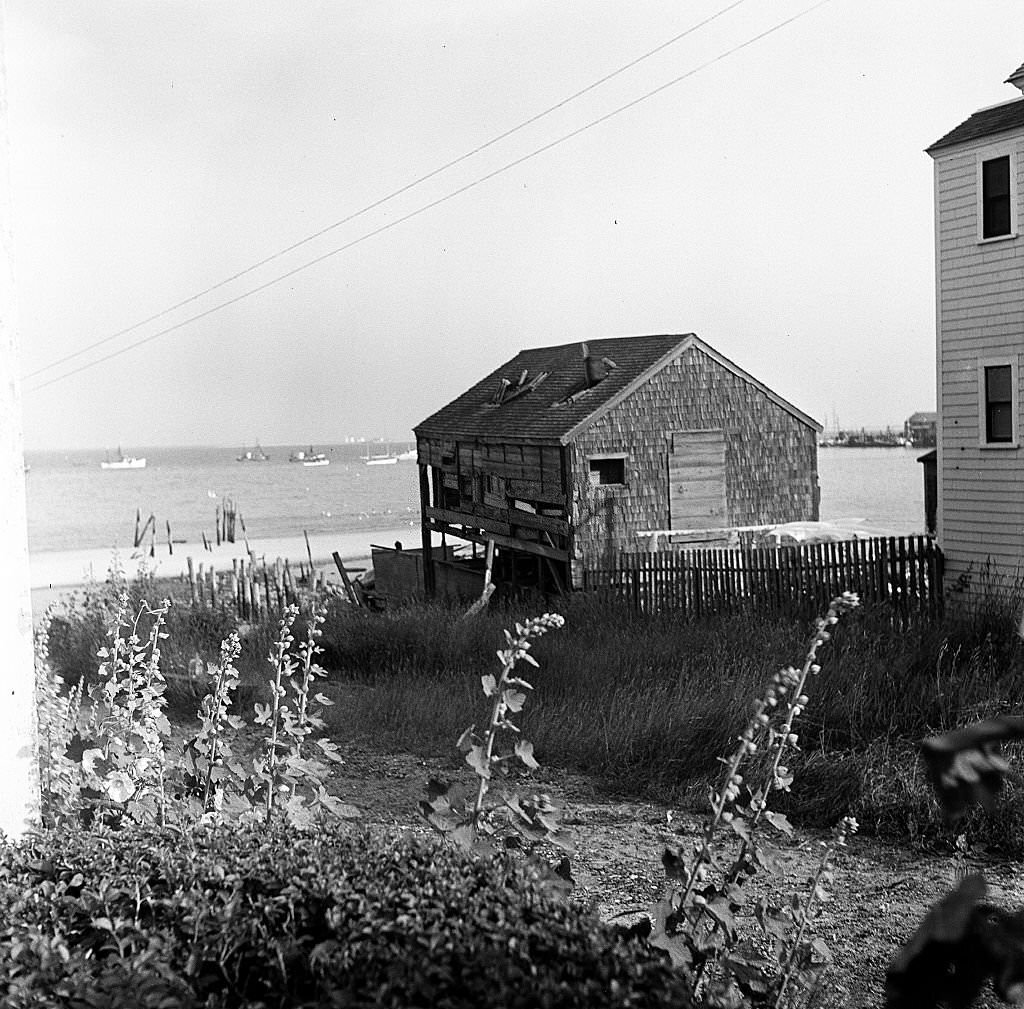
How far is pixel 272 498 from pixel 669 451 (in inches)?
3670

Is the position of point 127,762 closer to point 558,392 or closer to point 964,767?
point 964,767

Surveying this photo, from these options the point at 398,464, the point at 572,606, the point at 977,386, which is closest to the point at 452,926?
the point at 572,606

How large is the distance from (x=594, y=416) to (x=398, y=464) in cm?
14858

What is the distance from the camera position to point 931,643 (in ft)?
37.5

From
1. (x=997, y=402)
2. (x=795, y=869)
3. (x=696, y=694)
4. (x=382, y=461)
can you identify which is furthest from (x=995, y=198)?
(x=382, y=461)

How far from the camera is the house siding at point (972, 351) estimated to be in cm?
1981

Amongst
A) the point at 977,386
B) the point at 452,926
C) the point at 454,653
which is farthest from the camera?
the point at 977,386

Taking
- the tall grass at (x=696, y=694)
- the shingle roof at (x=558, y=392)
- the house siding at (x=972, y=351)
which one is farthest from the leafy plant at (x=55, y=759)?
the shingle roof at (x=558, y=392)

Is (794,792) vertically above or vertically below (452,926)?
below

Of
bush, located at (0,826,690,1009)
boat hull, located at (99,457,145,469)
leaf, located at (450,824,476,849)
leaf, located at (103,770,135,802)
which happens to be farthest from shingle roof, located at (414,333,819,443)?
boat hull, located at (99,457,145,469)

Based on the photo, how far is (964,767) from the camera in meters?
1.42

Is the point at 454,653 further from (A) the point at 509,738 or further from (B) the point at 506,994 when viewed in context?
(B) the point at 506,994

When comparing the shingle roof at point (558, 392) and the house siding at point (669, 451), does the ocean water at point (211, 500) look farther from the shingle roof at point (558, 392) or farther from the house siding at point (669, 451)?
the house siding at point (669, 451)

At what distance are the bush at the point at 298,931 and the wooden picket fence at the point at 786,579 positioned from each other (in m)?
13.4
